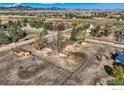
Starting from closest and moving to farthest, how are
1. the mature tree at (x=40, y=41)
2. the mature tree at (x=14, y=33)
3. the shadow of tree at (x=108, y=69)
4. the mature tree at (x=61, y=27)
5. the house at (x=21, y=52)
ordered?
the mature tree at (x=61, y=27), the shadow of tree at (x=108, y=69), the mature tree at (x=40, y=41), the mature tree at (x=14, y=33), the house at (x=21, y=52)

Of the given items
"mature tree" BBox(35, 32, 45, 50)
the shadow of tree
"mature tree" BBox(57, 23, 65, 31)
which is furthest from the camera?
"mature tree" BBox(35, 32, 45, 50)

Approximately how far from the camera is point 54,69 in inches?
798

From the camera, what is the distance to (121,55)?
72.3 ft

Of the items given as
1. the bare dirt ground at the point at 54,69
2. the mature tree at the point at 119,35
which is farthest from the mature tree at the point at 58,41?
the mature tree at the point at 119,35

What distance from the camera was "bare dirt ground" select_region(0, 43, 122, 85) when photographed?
18.0 metres

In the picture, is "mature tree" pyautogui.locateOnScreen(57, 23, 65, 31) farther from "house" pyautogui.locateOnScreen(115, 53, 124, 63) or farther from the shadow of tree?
"house" pyautogui.locateOnScreen(115, 53, 124, 63)

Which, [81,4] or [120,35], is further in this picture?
[120,35]

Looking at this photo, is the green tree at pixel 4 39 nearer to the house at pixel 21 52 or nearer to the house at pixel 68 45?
the house at pixel 21 52

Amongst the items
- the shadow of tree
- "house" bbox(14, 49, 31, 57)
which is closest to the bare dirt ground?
the shadow of tree

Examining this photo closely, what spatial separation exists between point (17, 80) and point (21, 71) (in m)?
1.51

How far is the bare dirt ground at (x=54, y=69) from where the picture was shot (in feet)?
59.2

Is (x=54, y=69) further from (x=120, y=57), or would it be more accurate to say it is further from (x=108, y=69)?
(x=120, y=57)
